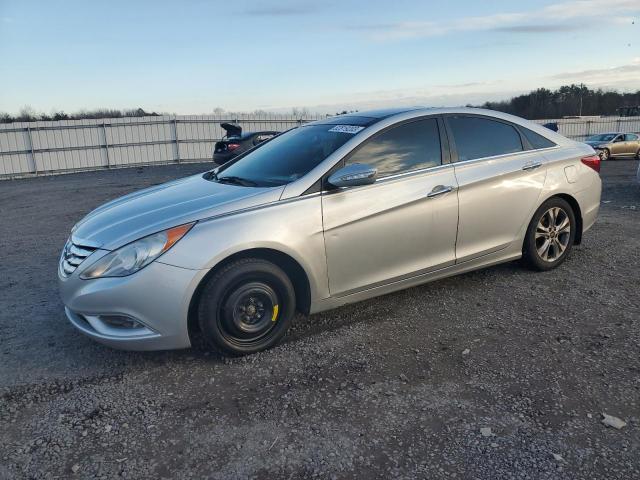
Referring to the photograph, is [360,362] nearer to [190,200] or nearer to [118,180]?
[190,200]

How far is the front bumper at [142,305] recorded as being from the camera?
303 centimetres

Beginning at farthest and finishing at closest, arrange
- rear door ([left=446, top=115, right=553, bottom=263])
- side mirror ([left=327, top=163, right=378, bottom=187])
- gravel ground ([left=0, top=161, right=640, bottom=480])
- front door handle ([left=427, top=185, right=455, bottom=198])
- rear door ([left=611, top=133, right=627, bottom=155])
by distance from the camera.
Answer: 1. rear door ([left=611, top=133, right=627, bottom=155])
2. rear door ([left=446, top=115, right=553, bottom=263])
3. front door handle ([left=427, top=185, right=455, bottom=198])
4. side mirror ([left=327, top=163, right=378, bottom=187])
5. gravel ground ([left=0, top=161, right=640, bottom=480])

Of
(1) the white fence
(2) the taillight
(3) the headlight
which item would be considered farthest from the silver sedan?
(1) the white fence

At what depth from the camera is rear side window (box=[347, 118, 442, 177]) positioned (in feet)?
12.6

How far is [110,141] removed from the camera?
71.4 ft

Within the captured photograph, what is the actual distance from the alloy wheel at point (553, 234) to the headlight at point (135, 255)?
132 inches

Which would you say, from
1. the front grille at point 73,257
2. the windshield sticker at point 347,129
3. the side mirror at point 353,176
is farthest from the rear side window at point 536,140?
the front grille at point 73,257

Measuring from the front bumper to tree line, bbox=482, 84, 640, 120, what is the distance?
6122 centimetres

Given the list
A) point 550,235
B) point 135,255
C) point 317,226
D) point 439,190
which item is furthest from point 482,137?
point 135,255

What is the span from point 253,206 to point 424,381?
156cm

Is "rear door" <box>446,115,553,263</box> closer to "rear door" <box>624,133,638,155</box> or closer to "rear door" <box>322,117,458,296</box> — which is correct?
"rear door" <box>322,117,458,296</box>

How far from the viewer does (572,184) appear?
481cm

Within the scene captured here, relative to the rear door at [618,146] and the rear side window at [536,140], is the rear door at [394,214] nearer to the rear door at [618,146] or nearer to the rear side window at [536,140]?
the rear side window at [536,140]

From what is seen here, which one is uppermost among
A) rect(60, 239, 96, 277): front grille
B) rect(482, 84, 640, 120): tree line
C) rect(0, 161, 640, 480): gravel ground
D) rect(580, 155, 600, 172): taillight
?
rect(482, 84, 640, 120): tree line
